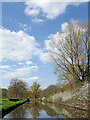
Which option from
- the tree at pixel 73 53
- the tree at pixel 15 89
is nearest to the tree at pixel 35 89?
the tree at pixel 15 89

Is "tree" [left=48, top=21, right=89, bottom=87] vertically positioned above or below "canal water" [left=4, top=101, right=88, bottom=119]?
above

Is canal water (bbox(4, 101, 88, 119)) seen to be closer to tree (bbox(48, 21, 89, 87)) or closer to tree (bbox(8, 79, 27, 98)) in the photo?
tree (bbox(48, 21, 89, 87))

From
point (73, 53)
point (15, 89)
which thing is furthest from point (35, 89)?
point (73, 53)

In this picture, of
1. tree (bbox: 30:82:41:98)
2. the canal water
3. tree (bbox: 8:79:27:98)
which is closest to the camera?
the canal water

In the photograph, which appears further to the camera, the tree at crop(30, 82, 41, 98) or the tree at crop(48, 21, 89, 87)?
the tree at crop(30, 82, 41, 98)

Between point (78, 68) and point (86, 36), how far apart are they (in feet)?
13.0

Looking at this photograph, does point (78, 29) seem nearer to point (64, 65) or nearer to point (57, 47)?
point (57, 47)

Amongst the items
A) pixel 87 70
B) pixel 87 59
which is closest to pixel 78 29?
pixel 87 59

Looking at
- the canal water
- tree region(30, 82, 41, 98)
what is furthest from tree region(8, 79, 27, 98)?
the canal water

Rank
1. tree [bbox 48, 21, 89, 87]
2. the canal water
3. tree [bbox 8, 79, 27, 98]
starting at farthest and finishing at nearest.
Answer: tree [bbox 8, 79, 27, 98], tree [bbox 48, 21, 89, 87], the canal water

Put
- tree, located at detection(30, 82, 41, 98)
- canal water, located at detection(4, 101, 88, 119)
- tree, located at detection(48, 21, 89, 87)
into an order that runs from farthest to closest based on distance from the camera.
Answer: tree, located at detection(30, 82, 41, 98)
tree, located at detection(48, 21, 89, 87)
canal water, located at detection(4, 101, 88, 119)

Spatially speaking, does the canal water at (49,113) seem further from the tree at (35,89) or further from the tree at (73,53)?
the tree at (35,89)

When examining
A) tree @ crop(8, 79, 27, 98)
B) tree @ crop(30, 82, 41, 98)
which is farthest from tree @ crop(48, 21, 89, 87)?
tree @ crop(30, 82, 41, 98)

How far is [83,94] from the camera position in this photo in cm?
1364
